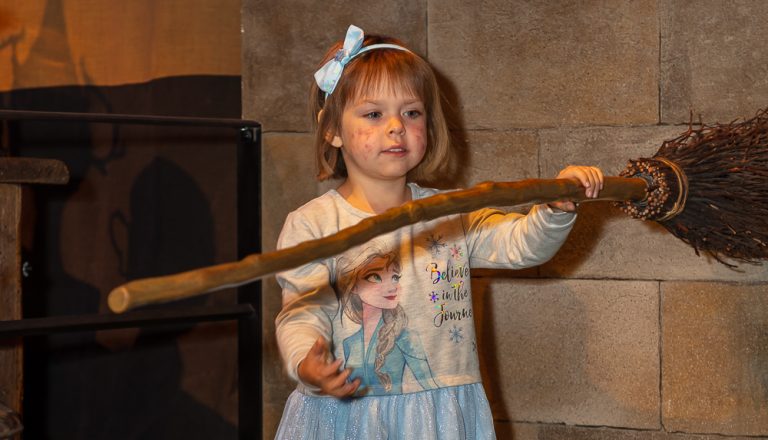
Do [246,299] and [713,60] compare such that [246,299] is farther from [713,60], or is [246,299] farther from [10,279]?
[713,60]

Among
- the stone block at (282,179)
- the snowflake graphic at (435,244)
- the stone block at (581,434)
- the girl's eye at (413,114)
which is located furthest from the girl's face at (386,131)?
the stone block at (581,434)

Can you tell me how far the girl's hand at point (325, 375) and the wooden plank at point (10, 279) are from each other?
827 millimetres

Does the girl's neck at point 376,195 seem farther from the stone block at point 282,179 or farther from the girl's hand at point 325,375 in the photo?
the stone block at point 282,179

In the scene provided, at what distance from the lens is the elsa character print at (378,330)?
1.48 metres

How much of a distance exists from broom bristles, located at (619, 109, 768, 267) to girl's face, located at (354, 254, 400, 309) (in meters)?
0.41

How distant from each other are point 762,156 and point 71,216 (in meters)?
1.43

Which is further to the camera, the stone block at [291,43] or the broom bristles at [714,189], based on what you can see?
the stone block at [291,43]

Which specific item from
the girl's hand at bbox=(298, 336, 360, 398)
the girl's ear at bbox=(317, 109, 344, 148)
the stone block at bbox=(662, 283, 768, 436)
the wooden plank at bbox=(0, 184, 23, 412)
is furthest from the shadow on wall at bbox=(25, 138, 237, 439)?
the girl's hand at bbox=(298, 336, 360, 398)

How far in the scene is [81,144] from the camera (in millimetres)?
2248

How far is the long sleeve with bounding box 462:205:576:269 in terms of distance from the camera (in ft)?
4.86

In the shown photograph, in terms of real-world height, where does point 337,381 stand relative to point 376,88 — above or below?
below

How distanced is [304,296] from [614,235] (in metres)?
0.74

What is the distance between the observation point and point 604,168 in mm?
1955

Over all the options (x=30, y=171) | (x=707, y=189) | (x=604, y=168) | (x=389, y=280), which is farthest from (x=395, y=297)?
(x=30, y=171)
